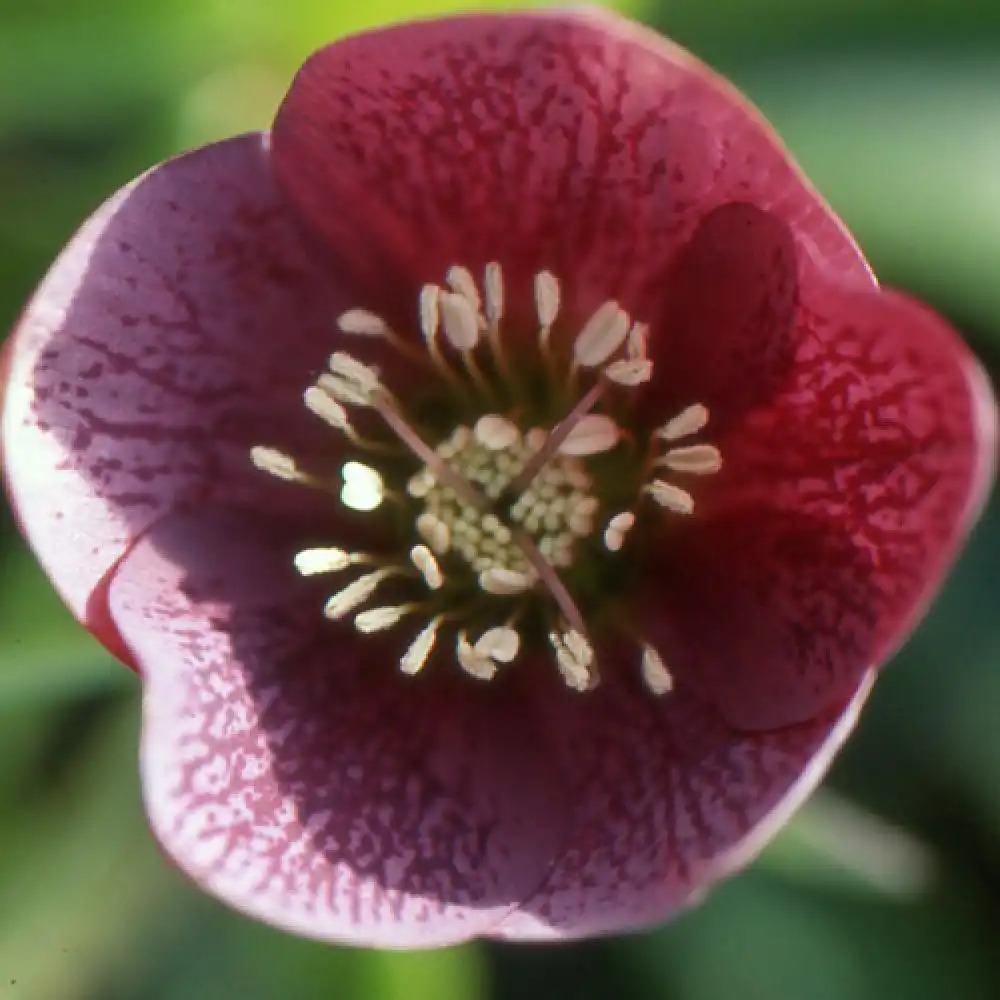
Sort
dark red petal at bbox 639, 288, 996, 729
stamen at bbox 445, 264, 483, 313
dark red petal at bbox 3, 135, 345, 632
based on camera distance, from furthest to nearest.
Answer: stamen at bbox 445, 264, 483, 313, dark red petal at bbox 3, 135, 345, 632, dark red petal at bbox 639, 288, 996, 729

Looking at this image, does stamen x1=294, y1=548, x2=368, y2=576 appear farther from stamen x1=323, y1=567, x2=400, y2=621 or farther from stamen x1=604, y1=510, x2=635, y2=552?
stamen x1=604, y1=510, x2=635, y2=552

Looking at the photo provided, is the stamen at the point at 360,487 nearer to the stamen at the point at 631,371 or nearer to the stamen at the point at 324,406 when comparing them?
the stamen at the point at 324,406

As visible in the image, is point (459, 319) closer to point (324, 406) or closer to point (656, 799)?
point (324, 406)

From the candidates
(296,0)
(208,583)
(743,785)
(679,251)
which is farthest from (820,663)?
(296,0)

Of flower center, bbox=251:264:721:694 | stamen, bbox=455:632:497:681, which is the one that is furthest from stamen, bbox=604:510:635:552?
stamen, bbox=455:632:497:681

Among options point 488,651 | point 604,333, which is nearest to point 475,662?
point 488,651

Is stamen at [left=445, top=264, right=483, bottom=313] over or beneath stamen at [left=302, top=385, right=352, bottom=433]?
over

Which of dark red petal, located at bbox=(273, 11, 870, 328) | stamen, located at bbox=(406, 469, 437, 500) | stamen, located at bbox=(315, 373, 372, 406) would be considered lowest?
stamen, located at bbox=(406, 469, 437, 500)
